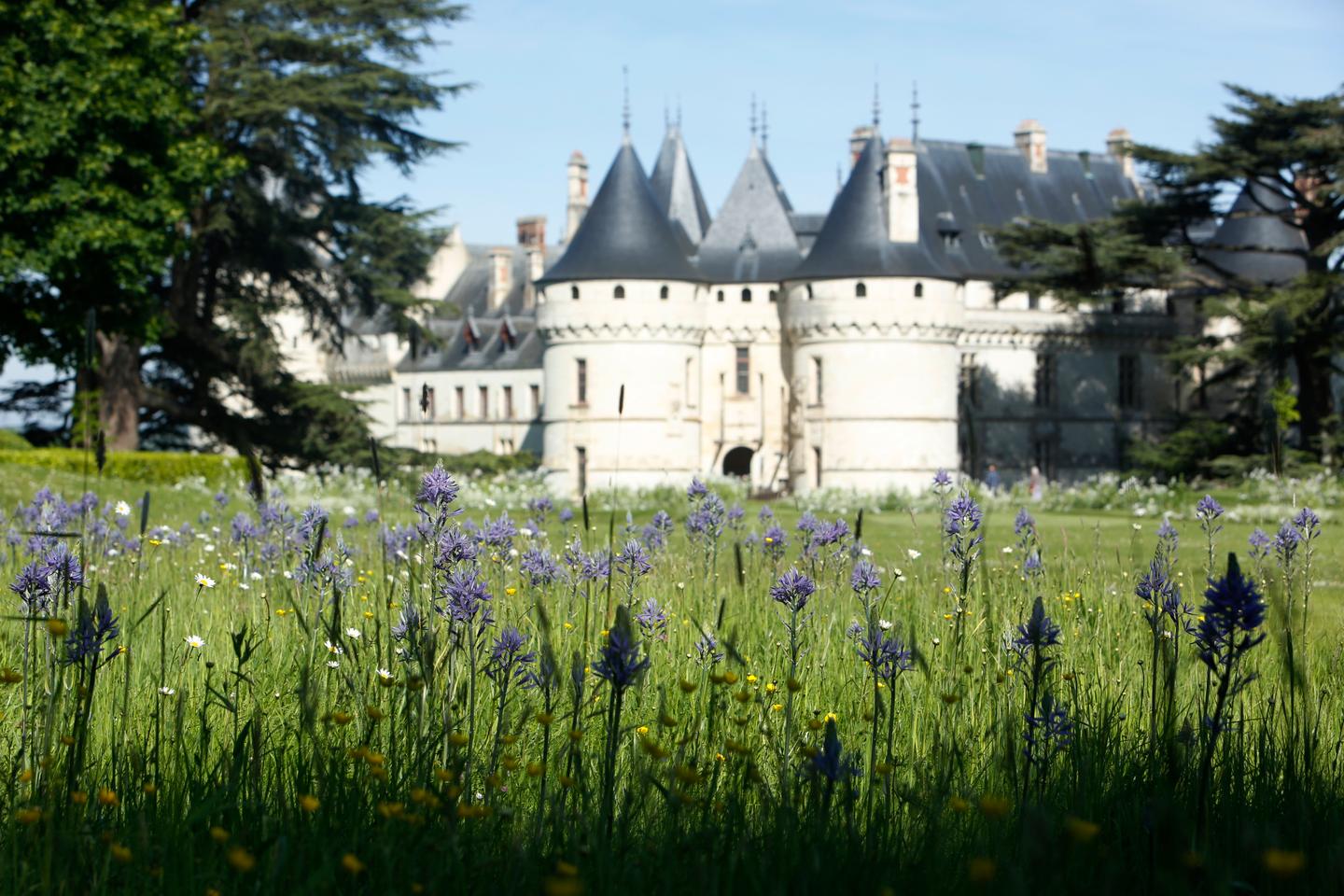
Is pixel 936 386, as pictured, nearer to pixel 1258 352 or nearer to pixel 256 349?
pixel 1258 352

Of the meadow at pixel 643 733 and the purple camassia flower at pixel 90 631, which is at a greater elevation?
the purple camassia flower at pixel 90 631

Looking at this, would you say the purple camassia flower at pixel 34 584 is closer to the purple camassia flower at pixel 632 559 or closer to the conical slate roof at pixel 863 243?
the purple camassia flower at pixel 632 559

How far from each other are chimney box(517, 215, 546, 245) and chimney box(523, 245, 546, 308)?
547cm

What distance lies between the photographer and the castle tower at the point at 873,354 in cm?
3866

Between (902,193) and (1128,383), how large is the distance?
11.7 metres

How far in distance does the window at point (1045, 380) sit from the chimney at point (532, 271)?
732 inches

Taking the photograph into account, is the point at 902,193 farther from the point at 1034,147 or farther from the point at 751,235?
the point at 1034,147

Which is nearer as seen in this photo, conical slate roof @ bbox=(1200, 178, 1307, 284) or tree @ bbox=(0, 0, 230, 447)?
tree @ bbox=(0, 0, 230, 447)

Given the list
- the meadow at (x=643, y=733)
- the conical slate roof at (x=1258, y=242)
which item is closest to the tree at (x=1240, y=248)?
the conical slate roof at (x=1258, y=242)

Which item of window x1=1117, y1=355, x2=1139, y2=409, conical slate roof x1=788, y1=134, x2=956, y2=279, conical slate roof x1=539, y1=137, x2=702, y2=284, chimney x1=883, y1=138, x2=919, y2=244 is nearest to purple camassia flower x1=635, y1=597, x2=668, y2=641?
conical slate roof x1=788, y1=134, x2=956, y2=279

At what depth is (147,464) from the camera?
83.2ft

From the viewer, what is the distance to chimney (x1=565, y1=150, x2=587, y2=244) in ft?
188

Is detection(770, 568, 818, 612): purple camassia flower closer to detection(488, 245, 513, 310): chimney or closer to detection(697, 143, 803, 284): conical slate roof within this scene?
detection(697, 143, 803, 284): conical slate roof

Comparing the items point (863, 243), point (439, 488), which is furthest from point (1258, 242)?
point (439, 488)
